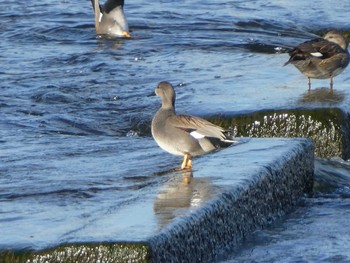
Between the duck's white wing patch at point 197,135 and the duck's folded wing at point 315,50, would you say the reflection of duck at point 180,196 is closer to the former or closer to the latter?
the duck's white wing patch at point 197,135

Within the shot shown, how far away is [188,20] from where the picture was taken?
1588cm

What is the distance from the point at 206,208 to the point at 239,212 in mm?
579

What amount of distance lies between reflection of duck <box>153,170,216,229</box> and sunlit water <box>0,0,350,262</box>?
0.76ft

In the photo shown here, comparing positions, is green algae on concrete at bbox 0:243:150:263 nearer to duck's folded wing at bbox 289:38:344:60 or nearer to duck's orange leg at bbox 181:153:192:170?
duck's orange leg at bbox 181:153:192:170

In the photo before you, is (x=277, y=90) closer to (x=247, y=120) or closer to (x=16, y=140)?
(x=247, y=120)

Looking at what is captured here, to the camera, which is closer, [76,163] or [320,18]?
[76,163]

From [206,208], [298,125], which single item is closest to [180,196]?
[206,208]

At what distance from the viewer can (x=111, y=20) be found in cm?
1570

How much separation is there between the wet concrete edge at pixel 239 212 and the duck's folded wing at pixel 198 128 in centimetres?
36

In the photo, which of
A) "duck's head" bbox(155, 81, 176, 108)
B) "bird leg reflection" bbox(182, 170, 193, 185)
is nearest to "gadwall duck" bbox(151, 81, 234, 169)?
"bird leg reflection" bbox(182, 170, 193, 185)

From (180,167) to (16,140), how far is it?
1.87m

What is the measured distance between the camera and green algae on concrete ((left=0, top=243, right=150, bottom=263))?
5.29 meters

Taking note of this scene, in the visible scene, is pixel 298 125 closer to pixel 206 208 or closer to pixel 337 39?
pixel 337 39

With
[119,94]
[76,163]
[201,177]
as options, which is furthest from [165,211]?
[119,94]
